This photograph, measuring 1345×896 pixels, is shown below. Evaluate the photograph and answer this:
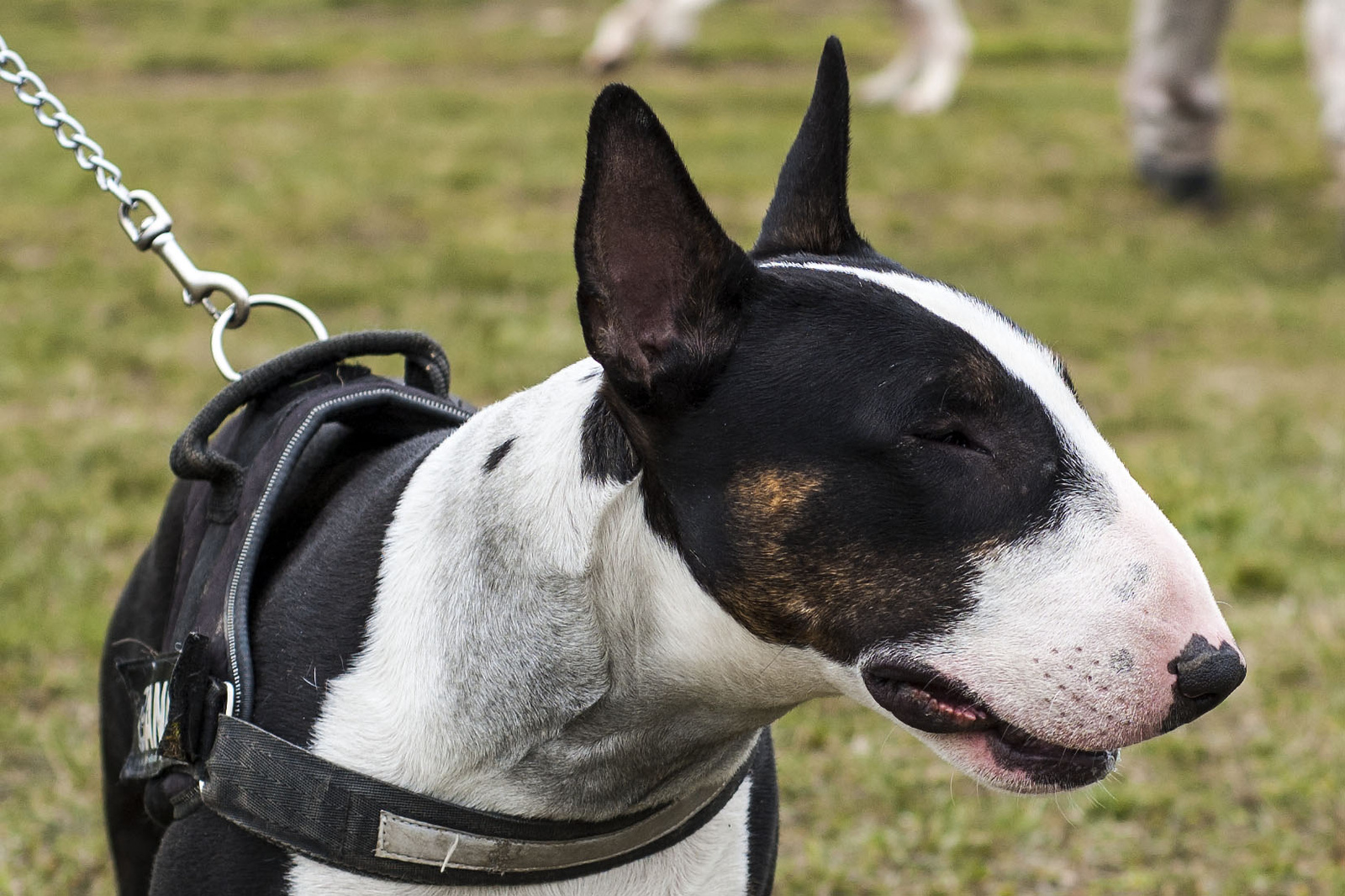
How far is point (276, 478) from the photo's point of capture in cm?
190

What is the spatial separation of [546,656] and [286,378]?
2.47ft

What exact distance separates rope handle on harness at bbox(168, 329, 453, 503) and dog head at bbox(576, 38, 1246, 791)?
592mm

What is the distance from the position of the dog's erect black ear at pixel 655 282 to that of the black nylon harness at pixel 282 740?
52cm

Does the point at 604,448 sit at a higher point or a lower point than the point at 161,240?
lower

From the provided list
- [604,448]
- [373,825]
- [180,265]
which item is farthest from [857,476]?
[180,265]

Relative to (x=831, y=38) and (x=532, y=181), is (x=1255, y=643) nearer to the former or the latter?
(x=831, y=38)

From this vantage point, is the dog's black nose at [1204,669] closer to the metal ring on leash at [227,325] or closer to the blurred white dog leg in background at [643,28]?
the metal ring on leash at [227,325]

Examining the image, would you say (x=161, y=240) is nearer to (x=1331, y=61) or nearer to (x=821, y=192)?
(x=821, y=192)

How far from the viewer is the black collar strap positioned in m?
1.64

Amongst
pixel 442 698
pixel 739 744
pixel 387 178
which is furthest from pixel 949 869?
pixel 387 178

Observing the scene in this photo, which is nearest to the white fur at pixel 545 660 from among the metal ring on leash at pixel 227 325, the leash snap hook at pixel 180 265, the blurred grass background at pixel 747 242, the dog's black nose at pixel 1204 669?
the dog's black nose at pixel 1204 669

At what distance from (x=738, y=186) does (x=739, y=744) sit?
6.10 metres

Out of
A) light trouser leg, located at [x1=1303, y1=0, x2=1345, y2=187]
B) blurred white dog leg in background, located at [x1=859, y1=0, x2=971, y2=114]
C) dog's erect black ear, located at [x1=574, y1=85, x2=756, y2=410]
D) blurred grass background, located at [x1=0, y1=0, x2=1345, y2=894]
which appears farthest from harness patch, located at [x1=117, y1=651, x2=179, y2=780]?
blurred white dog leg in background, located at [x1=859, y1=0, x2=971, y2=114]

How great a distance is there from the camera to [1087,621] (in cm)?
145
